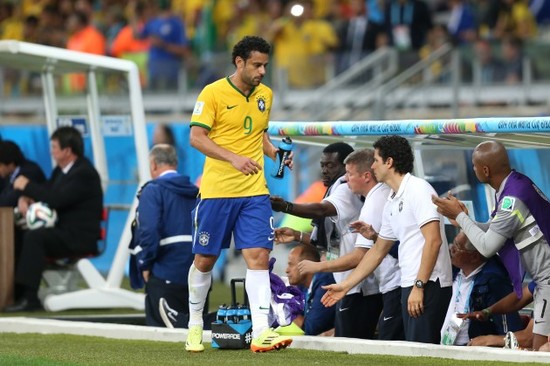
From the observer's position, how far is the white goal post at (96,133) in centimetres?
1530

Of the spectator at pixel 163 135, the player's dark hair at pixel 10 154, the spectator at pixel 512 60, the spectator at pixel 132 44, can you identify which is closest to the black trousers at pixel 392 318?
the player's dark hair at pixel 10 154

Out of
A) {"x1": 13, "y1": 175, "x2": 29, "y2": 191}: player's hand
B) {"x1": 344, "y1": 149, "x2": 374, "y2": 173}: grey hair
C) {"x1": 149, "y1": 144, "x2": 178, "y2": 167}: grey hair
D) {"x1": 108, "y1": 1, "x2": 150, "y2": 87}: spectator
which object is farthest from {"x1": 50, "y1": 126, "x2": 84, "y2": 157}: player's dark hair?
{"x1": 108, "y1": 1, "x2": 150, "y2": 87}: spectator

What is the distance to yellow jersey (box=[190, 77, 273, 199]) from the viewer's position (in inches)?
404

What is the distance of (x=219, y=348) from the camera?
10.6 metres

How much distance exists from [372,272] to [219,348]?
1.26 m

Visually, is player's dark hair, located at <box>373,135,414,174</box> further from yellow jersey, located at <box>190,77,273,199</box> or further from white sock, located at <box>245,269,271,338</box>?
white sock, located at <box>245,269,271,338</box>

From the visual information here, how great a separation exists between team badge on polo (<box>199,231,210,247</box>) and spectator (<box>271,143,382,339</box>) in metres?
0.99

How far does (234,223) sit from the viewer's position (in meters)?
10.4

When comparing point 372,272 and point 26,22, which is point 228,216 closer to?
point 372,272

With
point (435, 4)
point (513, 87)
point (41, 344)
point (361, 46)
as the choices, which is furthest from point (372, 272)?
point (435, 4)

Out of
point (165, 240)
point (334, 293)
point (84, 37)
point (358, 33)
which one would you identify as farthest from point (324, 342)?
point (84, 37)

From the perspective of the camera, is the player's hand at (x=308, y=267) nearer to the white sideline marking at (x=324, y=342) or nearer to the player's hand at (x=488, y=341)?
the white sideline marking at (x=324, y=342)

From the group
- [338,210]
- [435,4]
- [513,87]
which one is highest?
[435,4]

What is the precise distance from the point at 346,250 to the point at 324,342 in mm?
1219
